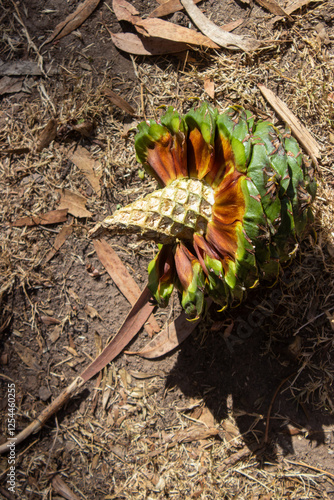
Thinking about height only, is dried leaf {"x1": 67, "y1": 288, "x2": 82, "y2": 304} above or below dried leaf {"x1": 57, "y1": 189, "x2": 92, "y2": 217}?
below

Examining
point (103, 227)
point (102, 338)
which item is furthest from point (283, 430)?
point (103, 227)

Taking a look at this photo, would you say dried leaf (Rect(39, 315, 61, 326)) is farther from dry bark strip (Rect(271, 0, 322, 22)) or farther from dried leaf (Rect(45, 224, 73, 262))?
dry bark strip (Rect(271, 0, 322, 22))

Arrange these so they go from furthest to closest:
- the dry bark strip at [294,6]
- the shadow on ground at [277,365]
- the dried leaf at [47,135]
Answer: the dried leaf at [47,135] → the dry bark strip at [294,6] → the shadow on ground at [277,365]

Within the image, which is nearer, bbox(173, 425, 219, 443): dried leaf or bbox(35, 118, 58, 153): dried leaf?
bbox(173, 425, 219, 443): dried leaf

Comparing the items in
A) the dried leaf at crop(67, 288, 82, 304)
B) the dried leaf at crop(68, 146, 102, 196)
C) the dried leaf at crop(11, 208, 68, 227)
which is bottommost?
the dried leaf at crop(67, 288, 82, 304)

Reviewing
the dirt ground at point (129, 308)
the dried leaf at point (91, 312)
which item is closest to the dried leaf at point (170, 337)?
the dirt ground at point (129, 308)

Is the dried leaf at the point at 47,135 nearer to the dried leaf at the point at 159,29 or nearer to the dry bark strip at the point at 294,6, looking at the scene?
the dried leaf at the point at 159,29

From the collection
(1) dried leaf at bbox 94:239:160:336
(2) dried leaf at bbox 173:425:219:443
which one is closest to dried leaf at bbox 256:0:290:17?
(1) dried leaf at bbox 94:239:160:336
